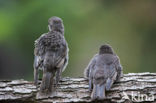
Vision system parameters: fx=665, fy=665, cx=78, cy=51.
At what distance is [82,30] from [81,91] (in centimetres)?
1547

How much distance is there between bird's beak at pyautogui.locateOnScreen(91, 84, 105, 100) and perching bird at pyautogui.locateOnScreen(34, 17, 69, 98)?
0.83m

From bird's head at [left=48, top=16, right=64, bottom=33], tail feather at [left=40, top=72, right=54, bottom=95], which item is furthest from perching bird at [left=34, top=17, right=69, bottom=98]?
bird's head at [left=48, top=16, right=64, bottom=33]

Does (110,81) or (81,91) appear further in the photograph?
(81,91)

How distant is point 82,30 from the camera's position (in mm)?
28328

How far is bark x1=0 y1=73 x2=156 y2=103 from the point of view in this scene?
1273 cm

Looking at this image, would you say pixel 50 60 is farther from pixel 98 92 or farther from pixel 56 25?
pixel 56 25

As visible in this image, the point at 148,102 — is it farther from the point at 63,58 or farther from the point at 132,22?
the point at 132,22

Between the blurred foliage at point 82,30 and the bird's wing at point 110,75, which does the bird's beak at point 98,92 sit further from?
the blurred foliage at point 82,30

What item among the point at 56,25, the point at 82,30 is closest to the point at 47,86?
the point at 56,25

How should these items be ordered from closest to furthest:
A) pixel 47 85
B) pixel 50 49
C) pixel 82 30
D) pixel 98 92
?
1. pixel 98 92
2. pixel 47 85
3. pixel 50 49
4. pixel 82 30

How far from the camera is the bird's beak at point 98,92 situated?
41.1ft

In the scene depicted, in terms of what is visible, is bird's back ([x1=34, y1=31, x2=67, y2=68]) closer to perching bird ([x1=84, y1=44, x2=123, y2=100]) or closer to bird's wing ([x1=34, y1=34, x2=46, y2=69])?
bird's wing ([x1=34, y1=34, x2=46, y2=69])

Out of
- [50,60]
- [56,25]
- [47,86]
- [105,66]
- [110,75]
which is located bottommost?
[47,86]

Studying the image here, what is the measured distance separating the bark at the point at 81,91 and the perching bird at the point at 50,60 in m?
0.17
